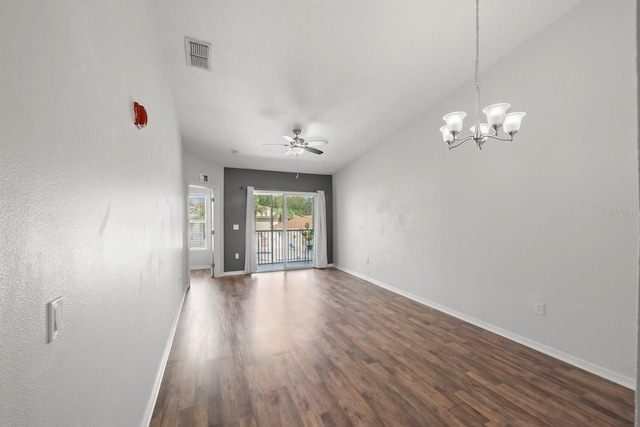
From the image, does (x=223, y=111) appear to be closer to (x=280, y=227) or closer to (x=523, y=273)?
(x=280, y=227)

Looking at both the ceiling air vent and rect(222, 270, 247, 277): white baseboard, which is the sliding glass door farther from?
the ceiling air vent

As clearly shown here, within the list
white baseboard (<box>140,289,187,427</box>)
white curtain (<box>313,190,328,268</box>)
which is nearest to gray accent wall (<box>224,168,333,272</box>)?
white curtain (<box>313,190,328,268</box>)

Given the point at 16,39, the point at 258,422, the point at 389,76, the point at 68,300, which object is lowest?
the point at 258,422

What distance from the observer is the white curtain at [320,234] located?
7.03 meters

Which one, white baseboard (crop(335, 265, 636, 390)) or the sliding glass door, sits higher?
the sliding glass door

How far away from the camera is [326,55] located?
2814mm

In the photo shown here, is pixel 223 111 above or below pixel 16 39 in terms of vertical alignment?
above

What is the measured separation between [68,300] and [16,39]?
68cm

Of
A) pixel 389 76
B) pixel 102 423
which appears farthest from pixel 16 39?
pixel 389 76

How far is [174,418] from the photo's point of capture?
182cm

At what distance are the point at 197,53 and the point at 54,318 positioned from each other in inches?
108

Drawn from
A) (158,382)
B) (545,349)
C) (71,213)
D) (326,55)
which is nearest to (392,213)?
(545,349)

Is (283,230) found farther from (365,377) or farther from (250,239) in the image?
(365,377)

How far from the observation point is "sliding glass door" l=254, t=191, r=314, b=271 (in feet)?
22.7
